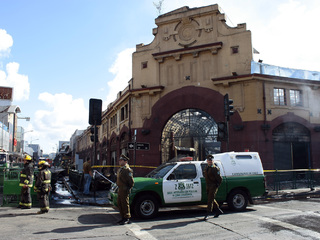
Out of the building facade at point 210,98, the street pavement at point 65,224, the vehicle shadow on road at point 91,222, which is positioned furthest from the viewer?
A: the building facade at point 210,98

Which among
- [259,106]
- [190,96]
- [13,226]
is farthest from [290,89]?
[13,226]

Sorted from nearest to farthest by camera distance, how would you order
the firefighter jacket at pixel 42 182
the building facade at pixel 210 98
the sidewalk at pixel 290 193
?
the firefighter jacket at pixel 42 182 → the sidewalk at pixel 290 193 → the building facade at pixel 210 98

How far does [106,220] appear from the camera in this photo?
8.34 meters

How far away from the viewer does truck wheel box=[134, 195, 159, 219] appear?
8453 millimetres

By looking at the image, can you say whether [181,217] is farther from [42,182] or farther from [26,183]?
[26,183]

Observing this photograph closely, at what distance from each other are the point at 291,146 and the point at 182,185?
13371 millimetres

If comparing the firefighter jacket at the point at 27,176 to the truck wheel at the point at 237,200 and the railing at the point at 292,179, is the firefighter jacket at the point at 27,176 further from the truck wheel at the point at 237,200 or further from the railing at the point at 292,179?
the railing at the point at 292,179

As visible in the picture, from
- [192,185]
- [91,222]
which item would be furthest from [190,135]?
[91,222]

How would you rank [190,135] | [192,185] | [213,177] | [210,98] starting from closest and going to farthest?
[213,177] < [192,185] < [210,98] < [190,135]

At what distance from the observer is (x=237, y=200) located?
976 cm

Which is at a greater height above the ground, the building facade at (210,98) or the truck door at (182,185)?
the building facade at (210,98)

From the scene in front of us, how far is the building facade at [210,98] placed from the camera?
1916 centimetres

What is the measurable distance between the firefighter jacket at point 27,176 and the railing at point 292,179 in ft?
34.5

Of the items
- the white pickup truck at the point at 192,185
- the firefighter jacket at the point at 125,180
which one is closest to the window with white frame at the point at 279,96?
the white pickup truck at the point at 192,185
